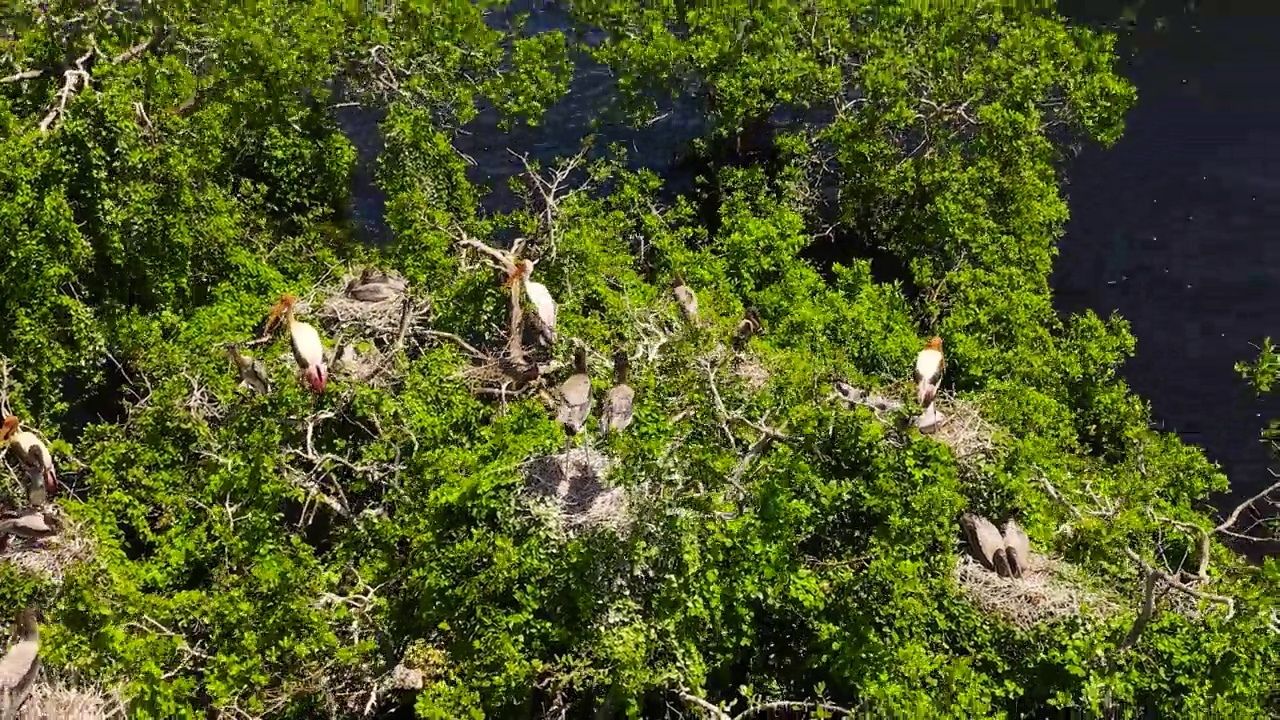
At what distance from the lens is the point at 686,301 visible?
35.7 ft

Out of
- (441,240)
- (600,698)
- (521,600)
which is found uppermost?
(441,240)

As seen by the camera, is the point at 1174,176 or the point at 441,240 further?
the point at 1174,176

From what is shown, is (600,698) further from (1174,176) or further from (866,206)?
(1174,176)

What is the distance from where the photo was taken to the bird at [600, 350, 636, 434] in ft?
30.3

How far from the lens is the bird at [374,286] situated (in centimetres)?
1126

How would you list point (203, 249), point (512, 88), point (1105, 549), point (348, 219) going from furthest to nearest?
point (348, 219) → point (512, 88) → point (203, 249) → point (1105, 549)

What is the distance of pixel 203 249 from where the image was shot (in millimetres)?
11500

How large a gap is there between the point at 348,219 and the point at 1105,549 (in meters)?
10.3

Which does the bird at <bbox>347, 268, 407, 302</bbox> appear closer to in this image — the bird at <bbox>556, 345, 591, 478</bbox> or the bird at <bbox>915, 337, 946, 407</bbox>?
the bird at <bbox>556, 345, 591, 478</bbox>

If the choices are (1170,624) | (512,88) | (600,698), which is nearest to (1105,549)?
(1170,624)

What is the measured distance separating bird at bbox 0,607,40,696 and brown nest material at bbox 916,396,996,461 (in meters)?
7.53

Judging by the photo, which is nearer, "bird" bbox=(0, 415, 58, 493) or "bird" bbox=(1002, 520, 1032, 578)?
"bird" bbox=(1002, 520, 1032, 578)

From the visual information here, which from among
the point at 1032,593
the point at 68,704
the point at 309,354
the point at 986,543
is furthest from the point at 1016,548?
the point at 68,704

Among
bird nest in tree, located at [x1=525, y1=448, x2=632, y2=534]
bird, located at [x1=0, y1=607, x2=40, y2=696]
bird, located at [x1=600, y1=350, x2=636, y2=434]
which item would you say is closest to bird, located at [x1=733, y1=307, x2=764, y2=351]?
bird, located at [x1=600, y1=350, x2=636, y2=434]
